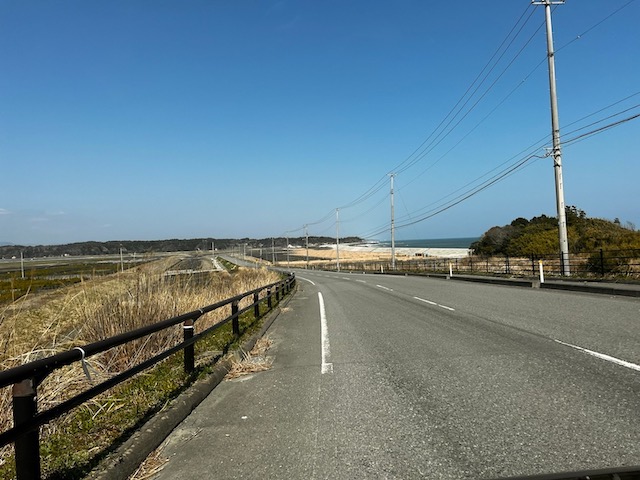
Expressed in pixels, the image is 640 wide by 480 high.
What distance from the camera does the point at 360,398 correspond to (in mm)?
5914

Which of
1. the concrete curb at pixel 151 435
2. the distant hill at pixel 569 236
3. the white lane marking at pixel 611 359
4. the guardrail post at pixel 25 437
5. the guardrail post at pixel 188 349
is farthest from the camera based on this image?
the distant hill at pixel 569 236

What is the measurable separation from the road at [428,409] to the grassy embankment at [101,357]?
0.68 meters

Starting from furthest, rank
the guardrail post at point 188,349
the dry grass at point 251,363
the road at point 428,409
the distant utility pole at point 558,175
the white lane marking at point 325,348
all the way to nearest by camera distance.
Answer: the distant utility pole at point 558,175, the dry grass at point 251,363, the white lane marking at point 325,348, the guardrail post at point 188,349, the road at point 428,409

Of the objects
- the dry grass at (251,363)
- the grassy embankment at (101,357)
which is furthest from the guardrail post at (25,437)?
the dry grass at (251,363)

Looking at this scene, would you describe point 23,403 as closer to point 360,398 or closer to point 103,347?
point 103,347

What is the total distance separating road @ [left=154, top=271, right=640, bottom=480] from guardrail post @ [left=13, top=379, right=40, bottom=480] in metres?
1.07

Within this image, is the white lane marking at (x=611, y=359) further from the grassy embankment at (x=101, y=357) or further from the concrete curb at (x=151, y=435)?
the grassy embankment at (x=101, y=357)

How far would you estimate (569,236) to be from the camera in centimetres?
4222

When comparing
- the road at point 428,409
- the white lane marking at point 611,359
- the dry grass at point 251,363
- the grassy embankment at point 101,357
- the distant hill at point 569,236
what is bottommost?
the dry grass at point 251,363

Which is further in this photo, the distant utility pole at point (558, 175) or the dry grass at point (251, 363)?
the distant utility pole at point (558, 175)

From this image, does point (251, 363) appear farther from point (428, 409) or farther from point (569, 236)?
point (569, 236)

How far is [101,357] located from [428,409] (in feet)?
16.5

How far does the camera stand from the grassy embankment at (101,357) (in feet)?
14.6

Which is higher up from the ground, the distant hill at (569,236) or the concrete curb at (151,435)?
the distant hill at (569,236)
